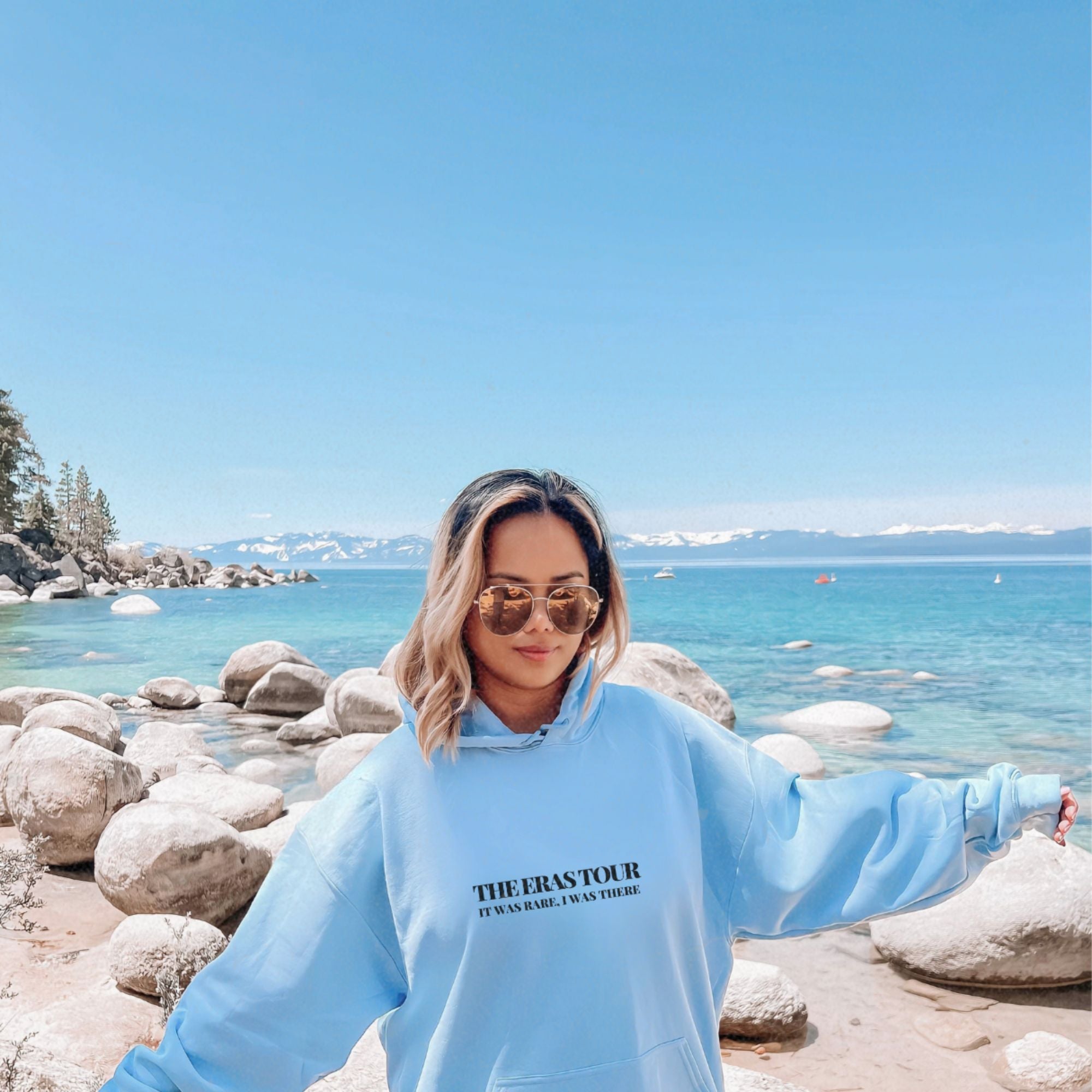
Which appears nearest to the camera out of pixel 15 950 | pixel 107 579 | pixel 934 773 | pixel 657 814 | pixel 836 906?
pixel 657 814

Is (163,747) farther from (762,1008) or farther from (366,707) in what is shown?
(762,1008)

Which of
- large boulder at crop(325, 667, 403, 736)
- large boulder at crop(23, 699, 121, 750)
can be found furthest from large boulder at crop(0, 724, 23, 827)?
large boulder at crop(325, 667, 403, 736)

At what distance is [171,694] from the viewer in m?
17.6

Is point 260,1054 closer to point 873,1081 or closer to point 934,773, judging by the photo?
point 873,1081

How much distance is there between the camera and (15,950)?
17.8 feet

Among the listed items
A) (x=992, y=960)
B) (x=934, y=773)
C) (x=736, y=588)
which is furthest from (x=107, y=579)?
(x=992, y=960)

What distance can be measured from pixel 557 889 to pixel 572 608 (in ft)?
1.84

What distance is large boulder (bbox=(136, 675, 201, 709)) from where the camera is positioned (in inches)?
691

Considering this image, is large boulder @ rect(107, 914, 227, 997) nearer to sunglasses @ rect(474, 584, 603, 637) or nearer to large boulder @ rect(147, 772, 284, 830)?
large boulder @ rect(147, 772, 284, 830)

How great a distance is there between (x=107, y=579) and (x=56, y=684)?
48.4 meters

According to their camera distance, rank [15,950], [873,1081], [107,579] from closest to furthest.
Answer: [873,1081] → [15,950] → [107,579]

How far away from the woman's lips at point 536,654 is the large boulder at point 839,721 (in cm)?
1337

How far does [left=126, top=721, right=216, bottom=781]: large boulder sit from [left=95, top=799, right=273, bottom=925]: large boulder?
3679 mm

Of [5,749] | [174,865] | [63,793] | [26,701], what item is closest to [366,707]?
[26,701]
